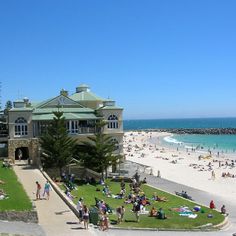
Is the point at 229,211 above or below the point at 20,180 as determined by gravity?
below

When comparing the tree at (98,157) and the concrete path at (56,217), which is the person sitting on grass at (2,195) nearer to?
the concrete path at (56,217)

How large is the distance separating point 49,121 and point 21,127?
2.29 metres

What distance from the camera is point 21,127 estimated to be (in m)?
35.6

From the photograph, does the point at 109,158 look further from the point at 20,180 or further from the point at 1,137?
Answer: the point at 1,137

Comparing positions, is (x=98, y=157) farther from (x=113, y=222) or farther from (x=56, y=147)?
(x=113, y=222)

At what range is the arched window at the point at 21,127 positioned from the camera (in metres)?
35.5

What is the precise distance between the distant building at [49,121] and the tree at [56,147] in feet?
5.84

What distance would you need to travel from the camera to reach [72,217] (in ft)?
59.7

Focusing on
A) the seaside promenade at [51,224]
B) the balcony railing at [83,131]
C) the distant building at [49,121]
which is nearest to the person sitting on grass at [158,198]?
the seaside promenade at [51,224]

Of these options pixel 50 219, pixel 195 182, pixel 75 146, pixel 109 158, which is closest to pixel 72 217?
pixel 50 219

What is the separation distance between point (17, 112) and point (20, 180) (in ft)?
34.1

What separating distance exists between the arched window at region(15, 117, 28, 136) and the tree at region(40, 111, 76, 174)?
3583mm

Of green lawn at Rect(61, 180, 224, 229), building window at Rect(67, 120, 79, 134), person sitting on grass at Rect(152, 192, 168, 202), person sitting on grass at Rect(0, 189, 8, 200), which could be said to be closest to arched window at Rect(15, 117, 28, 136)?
building window at Rect(67, 120, 79, 134)

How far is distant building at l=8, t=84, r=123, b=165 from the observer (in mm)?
35250
